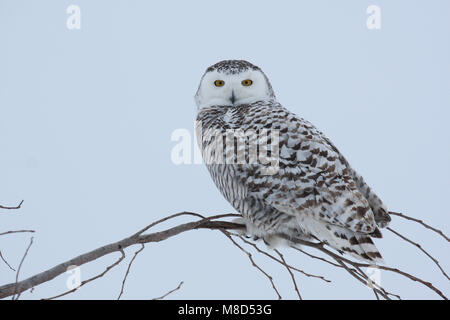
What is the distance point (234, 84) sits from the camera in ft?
7.26

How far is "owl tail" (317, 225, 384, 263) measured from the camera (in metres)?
1.57

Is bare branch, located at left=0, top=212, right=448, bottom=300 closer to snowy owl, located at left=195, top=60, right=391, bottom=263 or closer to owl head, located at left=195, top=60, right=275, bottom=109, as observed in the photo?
snowy owl, located at left=195, top=60, right=391, bottom=263

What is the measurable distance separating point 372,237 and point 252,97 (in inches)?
34.9

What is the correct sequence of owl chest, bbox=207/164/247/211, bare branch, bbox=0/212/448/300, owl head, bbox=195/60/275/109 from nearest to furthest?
bare branch, bbox=0/212/448/300 → owl chest, bbox=207/164/247/211 → owl head, bbox=195/60/275/109

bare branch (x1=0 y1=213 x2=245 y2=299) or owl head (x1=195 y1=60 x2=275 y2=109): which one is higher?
owl head (x1=195 y1=60 x2=275 y2=109)

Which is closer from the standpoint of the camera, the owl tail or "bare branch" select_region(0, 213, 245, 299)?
"bare branch" select_region(0, 213, 245, 299)

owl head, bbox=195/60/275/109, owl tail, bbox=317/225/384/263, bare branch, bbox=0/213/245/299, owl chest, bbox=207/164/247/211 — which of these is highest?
owl head, bbox=195/60/275/109

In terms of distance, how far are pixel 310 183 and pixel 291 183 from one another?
0.07 metres

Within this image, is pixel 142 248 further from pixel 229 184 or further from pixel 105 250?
pixel 229 184

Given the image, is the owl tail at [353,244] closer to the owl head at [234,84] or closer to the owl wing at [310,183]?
the owl wing at [310,183]

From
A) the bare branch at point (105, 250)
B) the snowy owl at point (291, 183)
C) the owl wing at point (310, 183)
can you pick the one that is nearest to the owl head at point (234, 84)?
the snowy owl at point (291, 183)

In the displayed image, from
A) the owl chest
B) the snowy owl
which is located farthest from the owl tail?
the owl chest

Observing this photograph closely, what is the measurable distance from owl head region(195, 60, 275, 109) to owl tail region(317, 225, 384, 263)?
2.55 feet
